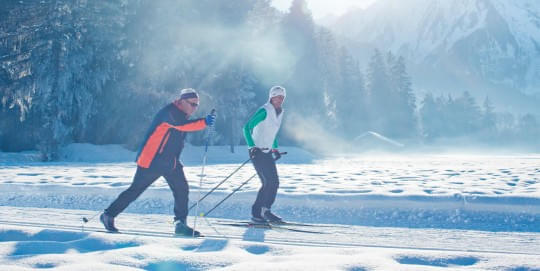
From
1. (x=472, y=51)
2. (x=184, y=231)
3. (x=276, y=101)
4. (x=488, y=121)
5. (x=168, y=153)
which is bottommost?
(x=184, y=231)

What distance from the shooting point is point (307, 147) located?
37750 millimetres

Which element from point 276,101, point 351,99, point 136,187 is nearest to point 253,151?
point 276,101

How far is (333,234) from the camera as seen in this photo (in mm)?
5926

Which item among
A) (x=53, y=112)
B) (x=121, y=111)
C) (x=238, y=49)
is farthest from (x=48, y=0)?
(x=238, y=49)

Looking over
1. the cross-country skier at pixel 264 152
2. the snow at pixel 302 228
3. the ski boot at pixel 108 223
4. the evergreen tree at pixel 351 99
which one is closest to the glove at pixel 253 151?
the cross-country skier at pixel 264 152

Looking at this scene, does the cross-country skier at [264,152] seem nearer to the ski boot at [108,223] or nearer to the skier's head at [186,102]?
the skier's head at [186,102]

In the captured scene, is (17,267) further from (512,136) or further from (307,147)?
(512,136)

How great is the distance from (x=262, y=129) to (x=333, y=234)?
5.95 ft

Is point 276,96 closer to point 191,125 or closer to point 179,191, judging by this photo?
point 191,125

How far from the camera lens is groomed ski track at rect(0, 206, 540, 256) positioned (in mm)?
5199

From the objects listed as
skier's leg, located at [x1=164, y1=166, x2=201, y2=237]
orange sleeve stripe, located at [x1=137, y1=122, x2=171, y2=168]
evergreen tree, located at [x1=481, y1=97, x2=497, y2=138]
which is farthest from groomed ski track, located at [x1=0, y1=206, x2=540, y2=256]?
evergreen tree, located at [x1=481, y1=97, x2=497, y2=138]

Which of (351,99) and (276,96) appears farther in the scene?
(351,99)

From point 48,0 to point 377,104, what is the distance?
39.1 m

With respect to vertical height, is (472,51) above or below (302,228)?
above
